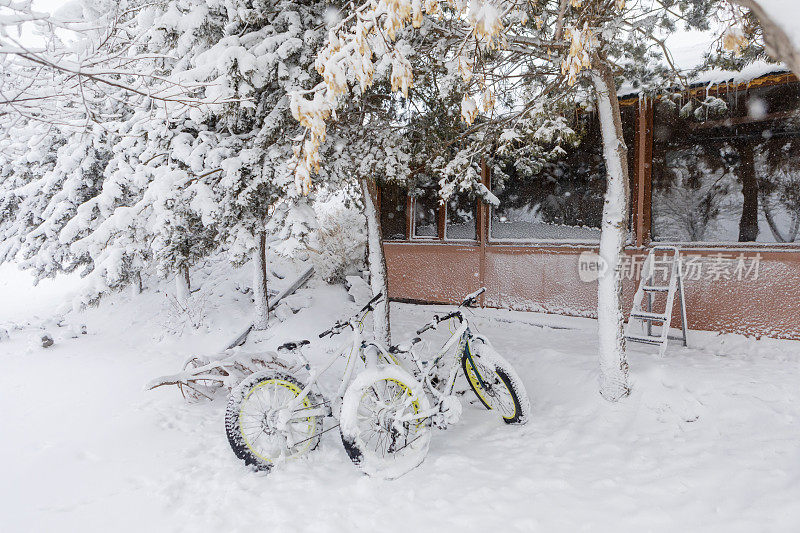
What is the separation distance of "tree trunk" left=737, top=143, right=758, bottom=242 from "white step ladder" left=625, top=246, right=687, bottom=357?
885 mm

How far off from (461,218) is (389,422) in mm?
6089

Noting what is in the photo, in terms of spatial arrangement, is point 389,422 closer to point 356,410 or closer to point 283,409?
point 356,410

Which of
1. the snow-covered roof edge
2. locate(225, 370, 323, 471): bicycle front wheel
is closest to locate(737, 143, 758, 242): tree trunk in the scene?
the snow-covered roof edge

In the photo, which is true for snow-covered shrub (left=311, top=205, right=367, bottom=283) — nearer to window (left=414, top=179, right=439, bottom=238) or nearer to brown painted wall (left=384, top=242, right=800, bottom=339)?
brown painted wall (left=384, top=242, right=800, bottom=339)

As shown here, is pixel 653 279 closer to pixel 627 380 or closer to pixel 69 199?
pixel 627 380

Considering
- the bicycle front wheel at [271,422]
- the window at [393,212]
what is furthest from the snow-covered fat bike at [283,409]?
the window at [393,212]

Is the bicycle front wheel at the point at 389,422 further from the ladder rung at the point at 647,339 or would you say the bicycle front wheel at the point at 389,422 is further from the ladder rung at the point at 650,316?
the ladder rung at the point at 650,316

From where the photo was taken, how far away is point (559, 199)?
7898mm

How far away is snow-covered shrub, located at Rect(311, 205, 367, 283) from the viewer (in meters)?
10.6

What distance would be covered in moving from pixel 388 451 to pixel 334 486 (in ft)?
1.70

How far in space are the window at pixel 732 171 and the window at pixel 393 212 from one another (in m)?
5.01

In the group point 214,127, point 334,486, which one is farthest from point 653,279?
point 214,127

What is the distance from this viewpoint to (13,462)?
3.81 meters

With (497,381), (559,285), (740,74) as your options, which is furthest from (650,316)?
(740,74)
